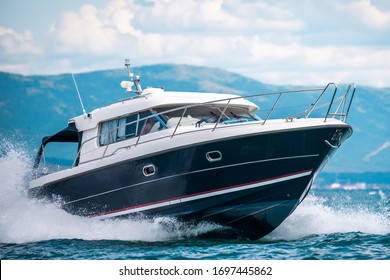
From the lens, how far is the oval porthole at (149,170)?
13734mm

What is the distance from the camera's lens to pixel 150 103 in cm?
1449

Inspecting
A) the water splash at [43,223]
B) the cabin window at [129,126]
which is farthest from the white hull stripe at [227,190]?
the cabin window at [129,126]

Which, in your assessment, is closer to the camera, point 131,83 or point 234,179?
point 234,179

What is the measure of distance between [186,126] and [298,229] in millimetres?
3345

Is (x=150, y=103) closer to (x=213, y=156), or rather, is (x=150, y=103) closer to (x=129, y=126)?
(x=129, y=126)

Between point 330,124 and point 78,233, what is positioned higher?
point 330,124

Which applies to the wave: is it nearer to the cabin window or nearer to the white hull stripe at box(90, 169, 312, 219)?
the white hull stripe at box(90, 169, 312, 219)

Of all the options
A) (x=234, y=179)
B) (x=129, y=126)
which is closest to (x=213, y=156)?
(x=234, y=179)

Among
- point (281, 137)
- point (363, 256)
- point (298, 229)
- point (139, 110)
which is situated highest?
point (139, 110)

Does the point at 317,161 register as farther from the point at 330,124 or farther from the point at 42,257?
the point at 42,257

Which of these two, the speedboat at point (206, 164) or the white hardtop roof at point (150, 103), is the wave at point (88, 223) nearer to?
the speedboat at point (206, 164)

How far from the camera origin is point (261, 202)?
13.6 m

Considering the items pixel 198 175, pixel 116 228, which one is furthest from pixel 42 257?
pixel 198 175

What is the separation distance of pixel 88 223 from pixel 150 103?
272 cm
